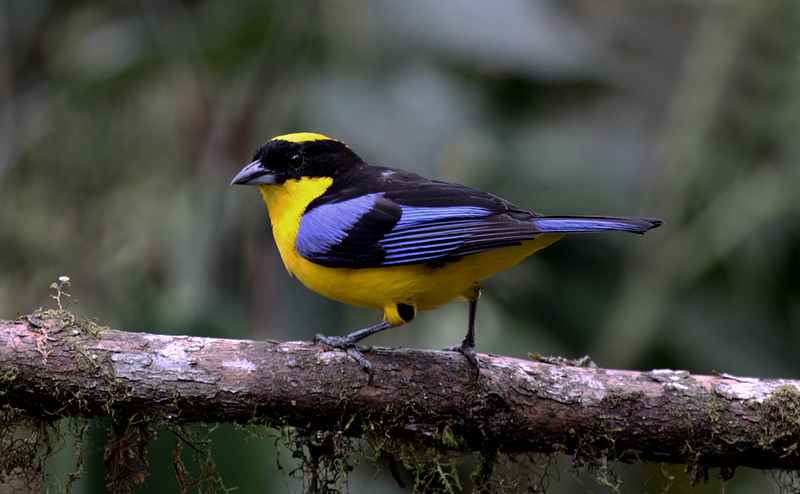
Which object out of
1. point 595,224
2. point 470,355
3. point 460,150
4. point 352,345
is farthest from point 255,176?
point 460,150

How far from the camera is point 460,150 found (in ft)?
19.0

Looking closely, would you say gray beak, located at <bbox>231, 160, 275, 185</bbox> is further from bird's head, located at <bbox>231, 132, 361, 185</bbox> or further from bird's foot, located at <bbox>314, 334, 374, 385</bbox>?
bird's foot, located at <bbox>314, 334, 374, 385</bbox>

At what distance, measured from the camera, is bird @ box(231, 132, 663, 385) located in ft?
10.2

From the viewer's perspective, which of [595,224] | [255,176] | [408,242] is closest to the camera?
[595,224]

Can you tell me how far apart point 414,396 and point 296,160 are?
154cm

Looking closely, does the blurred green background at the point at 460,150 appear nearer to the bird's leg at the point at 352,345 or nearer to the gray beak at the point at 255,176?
the gray beak at the point at 255,176

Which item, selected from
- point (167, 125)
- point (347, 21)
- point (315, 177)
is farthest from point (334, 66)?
point (315, 177)

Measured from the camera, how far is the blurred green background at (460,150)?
5.45 metres

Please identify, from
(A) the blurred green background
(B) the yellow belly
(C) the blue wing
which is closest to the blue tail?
(C) the blue wing

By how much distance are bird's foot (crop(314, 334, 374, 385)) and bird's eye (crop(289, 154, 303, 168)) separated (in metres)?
1.11

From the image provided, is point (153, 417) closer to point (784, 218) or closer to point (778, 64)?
point (784, 218)

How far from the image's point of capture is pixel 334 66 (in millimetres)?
6246

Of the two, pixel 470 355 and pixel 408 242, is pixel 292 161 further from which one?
pixel 470 355

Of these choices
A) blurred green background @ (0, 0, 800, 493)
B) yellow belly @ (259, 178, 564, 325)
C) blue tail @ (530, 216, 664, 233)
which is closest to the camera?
blue tail @ (530, 216, 664, 233)
